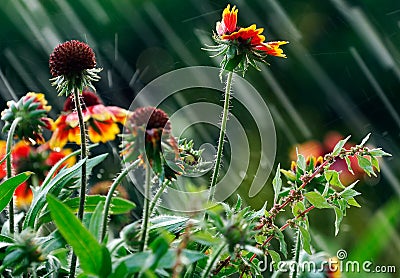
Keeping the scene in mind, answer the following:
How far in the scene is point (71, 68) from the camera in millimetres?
641

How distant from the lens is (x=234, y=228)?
48 centimetres

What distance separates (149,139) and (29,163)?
40 cm

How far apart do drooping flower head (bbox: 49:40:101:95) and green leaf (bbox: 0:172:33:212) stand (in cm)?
9

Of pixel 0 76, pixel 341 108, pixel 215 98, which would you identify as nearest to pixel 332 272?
pixel 215 98

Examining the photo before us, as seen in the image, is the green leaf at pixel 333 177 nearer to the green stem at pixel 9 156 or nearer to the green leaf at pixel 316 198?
the green leaf at pixel 316 198

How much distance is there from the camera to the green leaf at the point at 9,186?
2.18 feet

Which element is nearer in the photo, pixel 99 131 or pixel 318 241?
pixel 99 131

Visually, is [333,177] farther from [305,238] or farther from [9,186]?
[9,186]

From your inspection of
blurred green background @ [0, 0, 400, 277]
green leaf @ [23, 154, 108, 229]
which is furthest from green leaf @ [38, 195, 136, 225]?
blurred green background @ [0, 0, 400, 277]

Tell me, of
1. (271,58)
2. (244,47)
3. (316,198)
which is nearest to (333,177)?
(316,198)

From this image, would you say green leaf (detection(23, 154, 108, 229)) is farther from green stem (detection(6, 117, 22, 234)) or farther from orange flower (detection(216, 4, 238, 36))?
orange flower (detection(216, 4, 238, 36))

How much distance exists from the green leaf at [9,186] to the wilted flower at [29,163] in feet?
0.46

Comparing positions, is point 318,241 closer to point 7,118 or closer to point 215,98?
point 7,118

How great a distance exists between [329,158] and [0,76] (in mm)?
1748
